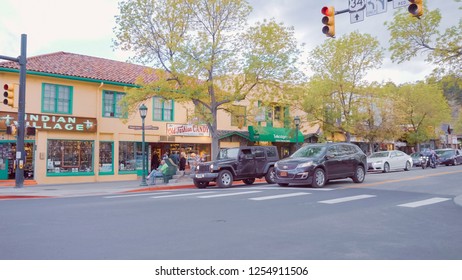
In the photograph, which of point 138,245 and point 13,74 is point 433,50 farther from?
point 13,74

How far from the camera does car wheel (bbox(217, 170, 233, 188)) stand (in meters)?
17.1

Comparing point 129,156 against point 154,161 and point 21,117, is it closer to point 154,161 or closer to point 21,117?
point 154,161

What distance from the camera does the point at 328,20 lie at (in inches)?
462

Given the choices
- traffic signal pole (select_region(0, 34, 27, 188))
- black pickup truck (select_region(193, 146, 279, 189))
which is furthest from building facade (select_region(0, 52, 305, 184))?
black pickup truck (select_region(193, 146, 279, 189))

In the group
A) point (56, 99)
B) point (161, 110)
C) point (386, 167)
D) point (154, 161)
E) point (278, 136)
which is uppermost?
point (56, 99)

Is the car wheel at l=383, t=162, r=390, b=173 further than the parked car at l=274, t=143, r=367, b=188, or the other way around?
the car wheel at l=383, t=162, r=390, b=173

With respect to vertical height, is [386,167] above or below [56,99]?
below

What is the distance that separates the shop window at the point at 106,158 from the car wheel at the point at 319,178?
14249 millimetres

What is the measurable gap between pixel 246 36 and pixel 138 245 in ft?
56.1

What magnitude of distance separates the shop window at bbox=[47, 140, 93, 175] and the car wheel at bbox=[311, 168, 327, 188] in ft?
47.7

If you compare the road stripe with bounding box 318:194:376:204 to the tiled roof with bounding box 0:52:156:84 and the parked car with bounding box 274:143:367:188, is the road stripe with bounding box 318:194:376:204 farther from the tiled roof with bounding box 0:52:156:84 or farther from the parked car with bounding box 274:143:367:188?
the tiled roof with bounding box 0:52:156:84

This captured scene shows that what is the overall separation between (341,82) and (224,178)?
16927mm

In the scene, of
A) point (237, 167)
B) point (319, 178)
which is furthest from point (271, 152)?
point (319, 178)

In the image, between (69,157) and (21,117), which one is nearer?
(21,117)
